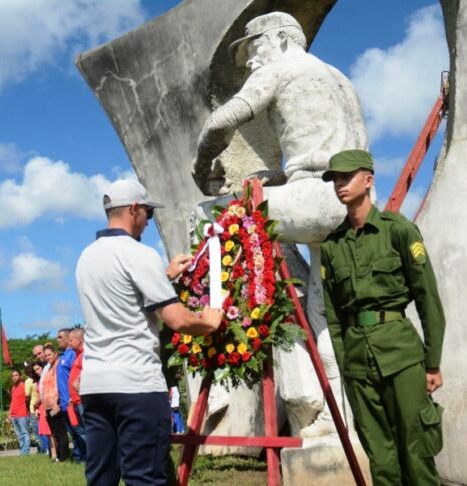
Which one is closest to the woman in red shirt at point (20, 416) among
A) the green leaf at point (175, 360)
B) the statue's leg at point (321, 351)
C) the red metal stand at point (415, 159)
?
the red metal stand at point (415, 159)

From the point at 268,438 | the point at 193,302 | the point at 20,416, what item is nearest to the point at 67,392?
the point at 20,416

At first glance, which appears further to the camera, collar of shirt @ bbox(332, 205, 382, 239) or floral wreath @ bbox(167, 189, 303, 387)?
floral wreath @ bbox(167, 189, 303, 387)

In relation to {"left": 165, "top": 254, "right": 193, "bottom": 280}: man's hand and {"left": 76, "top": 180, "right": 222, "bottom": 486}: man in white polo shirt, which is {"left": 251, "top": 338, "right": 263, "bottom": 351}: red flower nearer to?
{"left": 165, "top": 254, "right": 193, "bottom": 280}: man's hand

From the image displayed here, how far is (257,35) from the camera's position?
5.76m

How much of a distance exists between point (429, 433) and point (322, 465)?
5.51ft

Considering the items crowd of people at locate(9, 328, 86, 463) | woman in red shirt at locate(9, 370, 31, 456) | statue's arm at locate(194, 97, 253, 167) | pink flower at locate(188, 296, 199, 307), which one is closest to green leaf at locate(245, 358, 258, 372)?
pink flower at locate(188, 296, 199, 307)

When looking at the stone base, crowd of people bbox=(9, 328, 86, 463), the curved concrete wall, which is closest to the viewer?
the curved concrete wall

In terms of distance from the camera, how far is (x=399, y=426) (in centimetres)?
337

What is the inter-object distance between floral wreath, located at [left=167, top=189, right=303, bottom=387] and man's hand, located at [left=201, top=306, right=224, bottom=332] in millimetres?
349

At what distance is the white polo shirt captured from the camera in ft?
9.98

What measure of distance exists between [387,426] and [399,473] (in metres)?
0.20

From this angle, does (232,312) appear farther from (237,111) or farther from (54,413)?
(54,413)

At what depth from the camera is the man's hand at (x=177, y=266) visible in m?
3.88

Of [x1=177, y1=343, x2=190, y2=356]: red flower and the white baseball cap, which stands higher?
the white baseball cap
